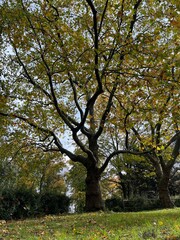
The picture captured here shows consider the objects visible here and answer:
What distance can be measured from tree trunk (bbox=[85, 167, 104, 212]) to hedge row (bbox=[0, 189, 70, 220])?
368 centimetres

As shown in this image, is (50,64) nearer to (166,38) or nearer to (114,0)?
(114,0)

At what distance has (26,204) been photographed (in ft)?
50.7

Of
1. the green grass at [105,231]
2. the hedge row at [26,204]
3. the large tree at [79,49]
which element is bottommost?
the green grass at [105,231]

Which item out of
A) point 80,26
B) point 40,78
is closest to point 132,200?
point 40,78

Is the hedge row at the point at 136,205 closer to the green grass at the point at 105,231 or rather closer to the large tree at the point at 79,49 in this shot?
the large tree at the point at 79,49

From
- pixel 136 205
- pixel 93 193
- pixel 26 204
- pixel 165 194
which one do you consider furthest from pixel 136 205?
pixel 26 204

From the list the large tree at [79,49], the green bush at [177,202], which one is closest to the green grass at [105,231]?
the large tree at [79,49]

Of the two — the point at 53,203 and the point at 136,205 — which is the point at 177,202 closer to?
the point at 136,205

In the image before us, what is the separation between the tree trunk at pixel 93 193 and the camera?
13789mm

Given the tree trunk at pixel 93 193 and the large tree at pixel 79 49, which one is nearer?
the large tree at pixel 79 49

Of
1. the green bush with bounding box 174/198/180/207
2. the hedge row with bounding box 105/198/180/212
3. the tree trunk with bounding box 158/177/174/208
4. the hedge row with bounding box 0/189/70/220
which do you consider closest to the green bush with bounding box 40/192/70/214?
the hedge row with bounding box 0/189/70/220

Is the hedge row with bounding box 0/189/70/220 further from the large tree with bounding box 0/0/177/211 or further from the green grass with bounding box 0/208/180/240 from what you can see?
the green grass with bounding box 0/208/180/240

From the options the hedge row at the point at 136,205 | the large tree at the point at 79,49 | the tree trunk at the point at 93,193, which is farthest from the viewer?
the hedge row at the point at 136,205

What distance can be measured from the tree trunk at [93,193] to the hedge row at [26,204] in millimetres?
3679
